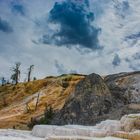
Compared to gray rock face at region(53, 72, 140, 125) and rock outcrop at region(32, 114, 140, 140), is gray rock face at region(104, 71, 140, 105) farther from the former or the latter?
rock outcrop at region(32, 114, 140, 140)

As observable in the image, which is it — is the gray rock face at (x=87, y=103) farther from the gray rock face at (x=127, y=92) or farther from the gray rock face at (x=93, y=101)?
the gray rock face at (x=127, y=92)

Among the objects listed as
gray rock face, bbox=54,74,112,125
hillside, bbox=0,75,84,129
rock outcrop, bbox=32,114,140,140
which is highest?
hillside, bbox=0,75,84,129

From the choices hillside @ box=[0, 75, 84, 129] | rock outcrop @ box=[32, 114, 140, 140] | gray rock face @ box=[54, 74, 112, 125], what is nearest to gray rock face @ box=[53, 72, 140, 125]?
gray rock face @ box=[54, 74, 112, 125]

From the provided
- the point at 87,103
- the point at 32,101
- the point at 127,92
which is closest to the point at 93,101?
the point at 87,103

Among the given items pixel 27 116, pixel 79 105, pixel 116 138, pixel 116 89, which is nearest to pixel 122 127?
pixel 116 138

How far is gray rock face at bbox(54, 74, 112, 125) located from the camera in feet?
300

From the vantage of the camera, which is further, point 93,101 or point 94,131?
point 93,101

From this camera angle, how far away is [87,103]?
313ft

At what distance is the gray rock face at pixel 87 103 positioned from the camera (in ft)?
300

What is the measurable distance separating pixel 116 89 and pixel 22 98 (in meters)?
92.1

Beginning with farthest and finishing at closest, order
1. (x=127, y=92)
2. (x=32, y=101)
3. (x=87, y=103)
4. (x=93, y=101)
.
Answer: (x=32, y=101) < (x=127, y=92) < (x=87, y=103) < (x=93, y=101)

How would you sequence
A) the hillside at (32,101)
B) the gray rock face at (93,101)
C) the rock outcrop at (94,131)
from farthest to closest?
the hillside at (32,101) < the gray rock face at (93,101) < the rock outcrop at (94,131)

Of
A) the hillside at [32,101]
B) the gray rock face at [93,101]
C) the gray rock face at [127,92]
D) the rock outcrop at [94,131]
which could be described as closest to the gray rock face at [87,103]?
the gray rock face at [93,101]

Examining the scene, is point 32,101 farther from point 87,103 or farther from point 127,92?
point 87,103
